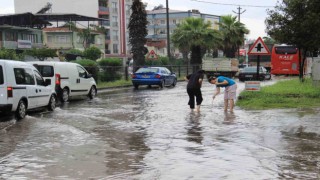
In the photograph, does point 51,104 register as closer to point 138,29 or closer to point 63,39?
point 138,29

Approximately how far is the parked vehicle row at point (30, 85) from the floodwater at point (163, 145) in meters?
0.48

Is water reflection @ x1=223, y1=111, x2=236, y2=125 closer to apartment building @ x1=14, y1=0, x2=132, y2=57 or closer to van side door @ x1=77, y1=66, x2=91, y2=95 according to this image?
van side door @ x1=77, y1=66, x2=91, y2=95

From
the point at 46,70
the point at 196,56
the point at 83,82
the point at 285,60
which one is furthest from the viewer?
the point at 196,56

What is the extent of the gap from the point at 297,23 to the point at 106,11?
72.7 meters

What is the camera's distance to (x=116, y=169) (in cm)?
715

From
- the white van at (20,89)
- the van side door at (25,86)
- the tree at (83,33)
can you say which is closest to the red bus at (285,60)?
the white van at (20,89)

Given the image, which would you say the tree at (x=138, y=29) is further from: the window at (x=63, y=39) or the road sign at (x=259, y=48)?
the window at (x=63, y=39)

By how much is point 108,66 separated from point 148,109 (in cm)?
1673

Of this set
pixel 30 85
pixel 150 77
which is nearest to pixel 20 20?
pixel 150 77

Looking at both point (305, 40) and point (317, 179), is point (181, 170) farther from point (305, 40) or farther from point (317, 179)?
point (305, 40)

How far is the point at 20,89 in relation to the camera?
13398mm

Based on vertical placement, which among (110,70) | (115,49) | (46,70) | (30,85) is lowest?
(30,85)

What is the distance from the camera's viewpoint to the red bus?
45938 mm

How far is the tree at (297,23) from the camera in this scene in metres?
20.1
